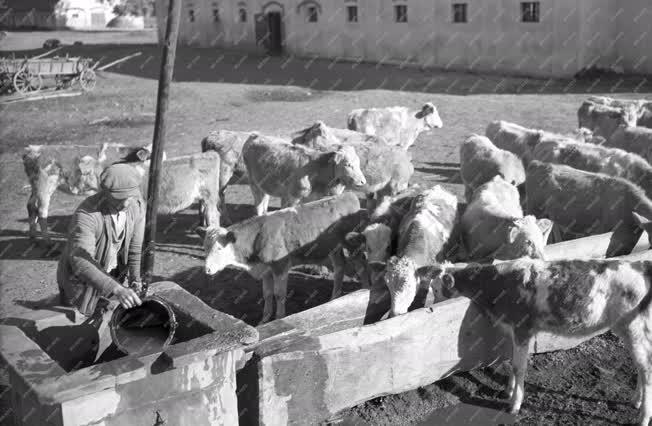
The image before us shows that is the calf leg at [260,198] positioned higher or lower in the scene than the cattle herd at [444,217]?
lower

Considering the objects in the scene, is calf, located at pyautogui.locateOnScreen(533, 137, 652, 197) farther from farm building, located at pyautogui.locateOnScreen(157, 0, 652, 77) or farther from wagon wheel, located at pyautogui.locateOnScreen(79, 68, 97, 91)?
wagon wheel, located at pyautogui.locateOnScreen(79, 68, 97, 91)

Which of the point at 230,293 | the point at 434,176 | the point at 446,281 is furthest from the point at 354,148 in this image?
the point at 446,281

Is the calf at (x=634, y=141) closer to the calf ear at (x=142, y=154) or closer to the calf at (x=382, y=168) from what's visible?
the calf at (x=382, y=168)

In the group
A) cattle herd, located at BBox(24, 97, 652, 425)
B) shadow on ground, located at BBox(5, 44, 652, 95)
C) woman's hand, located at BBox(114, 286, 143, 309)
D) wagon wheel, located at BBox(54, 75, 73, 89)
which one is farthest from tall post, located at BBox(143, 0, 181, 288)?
wagon wheel, located at BBox(54, 75, 73, 89)

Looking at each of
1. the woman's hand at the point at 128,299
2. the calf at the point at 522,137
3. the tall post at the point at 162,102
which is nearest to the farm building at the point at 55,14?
the calf at the point at 522,137

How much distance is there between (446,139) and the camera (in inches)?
626

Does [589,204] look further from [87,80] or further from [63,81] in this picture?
[63,81]

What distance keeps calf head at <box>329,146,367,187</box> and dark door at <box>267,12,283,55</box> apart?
26.1 m

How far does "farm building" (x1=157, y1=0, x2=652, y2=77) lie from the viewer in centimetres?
2283

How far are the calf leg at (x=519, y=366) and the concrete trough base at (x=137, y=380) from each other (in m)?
2.45

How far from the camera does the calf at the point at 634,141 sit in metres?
11.7

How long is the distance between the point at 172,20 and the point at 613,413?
15.9ft

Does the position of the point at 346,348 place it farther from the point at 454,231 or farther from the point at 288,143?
the point at 288,143

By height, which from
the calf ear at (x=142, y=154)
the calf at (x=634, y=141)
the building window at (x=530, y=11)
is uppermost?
the building window at (x=530, y=11)
